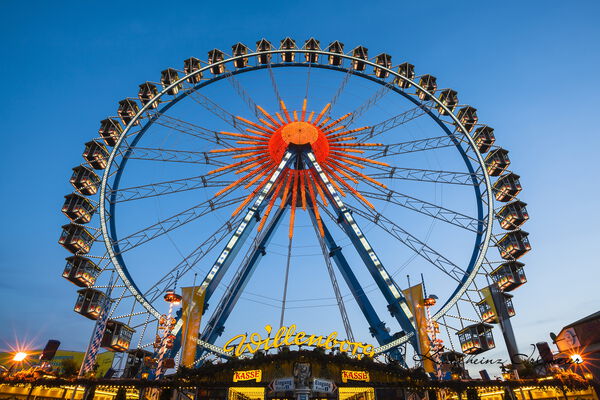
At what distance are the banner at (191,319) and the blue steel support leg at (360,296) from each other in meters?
8.09

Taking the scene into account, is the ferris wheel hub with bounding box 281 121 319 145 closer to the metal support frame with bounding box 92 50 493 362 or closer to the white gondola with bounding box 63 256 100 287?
the metal support frame with bounding box 92 50 493 362

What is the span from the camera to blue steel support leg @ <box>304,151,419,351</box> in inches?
755

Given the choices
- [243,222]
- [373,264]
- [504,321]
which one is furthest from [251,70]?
[504,321]

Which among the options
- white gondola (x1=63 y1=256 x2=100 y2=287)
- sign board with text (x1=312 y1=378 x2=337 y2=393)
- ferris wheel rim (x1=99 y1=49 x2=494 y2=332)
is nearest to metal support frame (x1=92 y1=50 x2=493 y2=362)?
ferris wheel rim (x1=99 y1=49 x2=494 y2=332)

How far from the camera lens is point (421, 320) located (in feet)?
61.5

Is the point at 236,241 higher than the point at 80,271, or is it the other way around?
the point at 236,241

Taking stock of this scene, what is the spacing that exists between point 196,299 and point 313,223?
27.2ft

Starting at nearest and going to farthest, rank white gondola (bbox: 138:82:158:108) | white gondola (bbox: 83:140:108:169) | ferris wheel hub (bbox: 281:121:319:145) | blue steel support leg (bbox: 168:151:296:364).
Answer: blue steel support leg (bbox: 168:151:296:364)
white gondola (bbox: 83:140:108:169)
ferris wheel hub (bbox: 281:121:319:145)
white gondola (bbox: 138:82:158:108)

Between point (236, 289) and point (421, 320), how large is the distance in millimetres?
9872

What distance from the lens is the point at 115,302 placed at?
65.0 feet

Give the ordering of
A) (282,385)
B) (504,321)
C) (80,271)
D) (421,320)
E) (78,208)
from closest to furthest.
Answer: (282,385) → (421,320) → (80,271) → (78,208) → (504,321)

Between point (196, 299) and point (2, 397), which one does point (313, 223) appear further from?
point (2, 397)

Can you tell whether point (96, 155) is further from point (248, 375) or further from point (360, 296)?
point (360, 296)

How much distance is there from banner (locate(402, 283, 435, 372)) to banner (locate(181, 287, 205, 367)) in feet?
34.2
